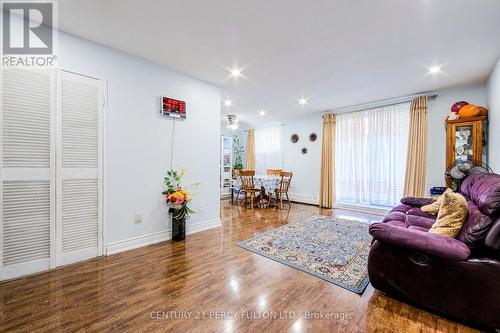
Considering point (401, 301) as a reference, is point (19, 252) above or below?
above

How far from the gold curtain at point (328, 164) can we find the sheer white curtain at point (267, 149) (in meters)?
1.55

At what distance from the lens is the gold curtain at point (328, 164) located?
5363 mm

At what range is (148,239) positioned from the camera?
2934 millimetres

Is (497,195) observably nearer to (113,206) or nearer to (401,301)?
(401,301)

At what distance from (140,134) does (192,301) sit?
218 cm

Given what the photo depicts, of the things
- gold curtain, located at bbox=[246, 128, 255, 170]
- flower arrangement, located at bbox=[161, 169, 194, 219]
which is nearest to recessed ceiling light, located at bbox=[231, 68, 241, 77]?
flower arrangement, located at bbox=[161, 169, 194, 219]

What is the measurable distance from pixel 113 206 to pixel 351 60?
3670 millimetres

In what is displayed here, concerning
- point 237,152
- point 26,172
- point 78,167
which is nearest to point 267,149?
point 237,152

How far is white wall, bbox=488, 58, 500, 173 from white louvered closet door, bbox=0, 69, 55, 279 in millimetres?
5341

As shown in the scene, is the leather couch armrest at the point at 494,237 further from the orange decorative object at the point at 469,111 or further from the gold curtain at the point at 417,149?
the gold curtain at the point at 417,149

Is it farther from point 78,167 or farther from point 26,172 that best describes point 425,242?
point 26,172

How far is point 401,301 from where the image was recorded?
5.86 feet

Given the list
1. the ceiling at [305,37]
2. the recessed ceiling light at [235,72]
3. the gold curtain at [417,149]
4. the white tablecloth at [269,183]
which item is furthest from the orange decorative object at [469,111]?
the recessed ceiling light at [235,72]

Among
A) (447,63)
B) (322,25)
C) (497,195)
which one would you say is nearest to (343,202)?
(447,63)
